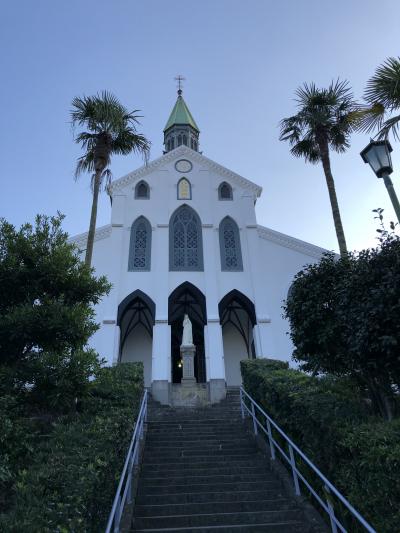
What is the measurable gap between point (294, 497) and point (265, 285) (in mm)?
13824

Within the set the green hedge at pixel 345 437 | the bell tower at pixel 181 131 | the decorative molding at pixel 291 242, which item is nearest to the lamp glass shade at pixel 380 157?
the green hedge at pixel 345 437

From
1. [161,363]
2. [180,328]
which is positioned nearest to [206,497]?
[161,363]

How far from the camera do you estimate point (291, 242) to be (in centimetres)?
2116

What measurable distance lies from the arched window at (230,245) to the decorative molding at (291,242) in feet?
4.58

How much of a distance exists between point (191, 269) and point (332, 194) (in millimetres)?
8503

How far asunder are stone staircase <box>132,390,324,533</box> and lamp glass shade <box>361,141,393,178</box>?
221 inches

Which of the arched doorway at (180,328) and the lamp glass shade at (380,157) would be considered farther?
the arched doorway at (180,328)

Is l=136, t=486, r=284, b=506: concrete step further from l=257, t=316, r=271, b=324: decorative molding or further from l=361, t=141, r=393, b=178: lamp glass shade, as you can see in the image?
l=257, t=316, r=271, b=324: decorative molding

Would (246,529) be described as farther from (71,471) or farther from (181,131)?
(181,131)

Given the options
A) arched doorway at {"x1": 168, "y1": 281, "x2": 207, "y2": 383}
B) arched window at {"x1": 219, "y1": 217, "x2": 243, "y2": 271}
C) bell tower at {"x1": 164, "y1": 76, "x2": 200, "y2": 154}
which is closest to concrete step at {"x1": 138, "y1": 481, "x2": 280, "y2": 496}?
arched doorway at {"x1": 168, "y1": 281, "x2": 207, "y2": 383}

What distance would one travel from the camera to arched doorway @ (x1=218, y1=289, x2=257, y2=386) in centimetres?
2172

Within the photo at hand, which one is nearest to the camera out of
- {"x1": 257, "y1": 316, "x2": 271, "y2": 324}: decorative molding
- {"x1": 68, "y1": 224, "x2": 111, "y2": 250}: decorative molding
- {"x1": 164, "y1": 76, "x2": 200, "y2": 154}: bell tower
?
{"x1": 257, "y1": 316, "x2": 271, "y2": 324}: decorative molding

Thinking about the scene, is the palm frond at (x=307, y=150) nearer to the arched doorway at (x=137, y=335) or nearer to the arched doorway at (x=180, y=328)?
the arched doorway at (x=180, y=328)

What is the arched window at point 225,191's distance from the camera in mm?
23078
